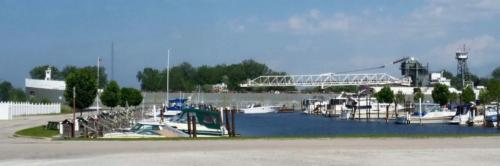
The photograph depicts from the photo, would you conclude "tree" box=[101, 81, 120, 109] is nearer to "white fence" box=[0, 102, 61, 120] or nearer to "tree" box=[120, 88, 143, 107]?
"white fence" box=[0, 102, 61, 120]

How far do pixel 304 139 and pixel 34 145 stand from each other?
1369 centimetres

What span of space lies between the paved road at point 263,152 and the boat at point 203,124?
13.2 m

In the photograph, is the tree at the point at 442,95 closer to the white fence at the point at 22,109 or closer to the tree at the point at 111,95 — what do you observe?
the tree at the point at 111,95

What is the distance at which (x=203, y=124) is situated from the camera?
56.3 metres

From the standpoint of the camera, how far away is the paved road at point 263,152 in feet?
93.8

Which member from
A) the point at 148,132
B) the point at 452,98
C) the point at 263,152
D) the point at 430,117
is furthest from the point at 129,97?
the point at 263,152

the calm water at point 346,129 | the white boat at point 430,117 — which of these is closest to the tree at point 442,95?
the white boat at point 430,117

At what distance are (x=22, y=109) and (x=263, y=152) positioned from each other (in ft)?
270

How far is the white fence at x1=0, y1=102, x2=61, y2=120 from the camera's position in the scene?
89.4 m

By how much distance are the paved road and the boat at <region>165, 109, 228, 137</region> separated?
13.2 metres

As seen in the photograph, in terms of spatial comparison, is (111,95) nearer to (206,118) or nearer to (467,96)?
(206,118)

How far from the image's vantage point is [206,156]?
102ft

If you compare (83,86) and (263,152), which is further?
(83,86)

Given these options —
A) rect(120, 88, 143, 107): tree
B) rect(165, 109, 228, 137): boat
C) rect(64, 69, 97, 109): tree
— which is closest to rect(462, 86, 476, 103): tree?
rect(120, 88, 143, 107): tree
